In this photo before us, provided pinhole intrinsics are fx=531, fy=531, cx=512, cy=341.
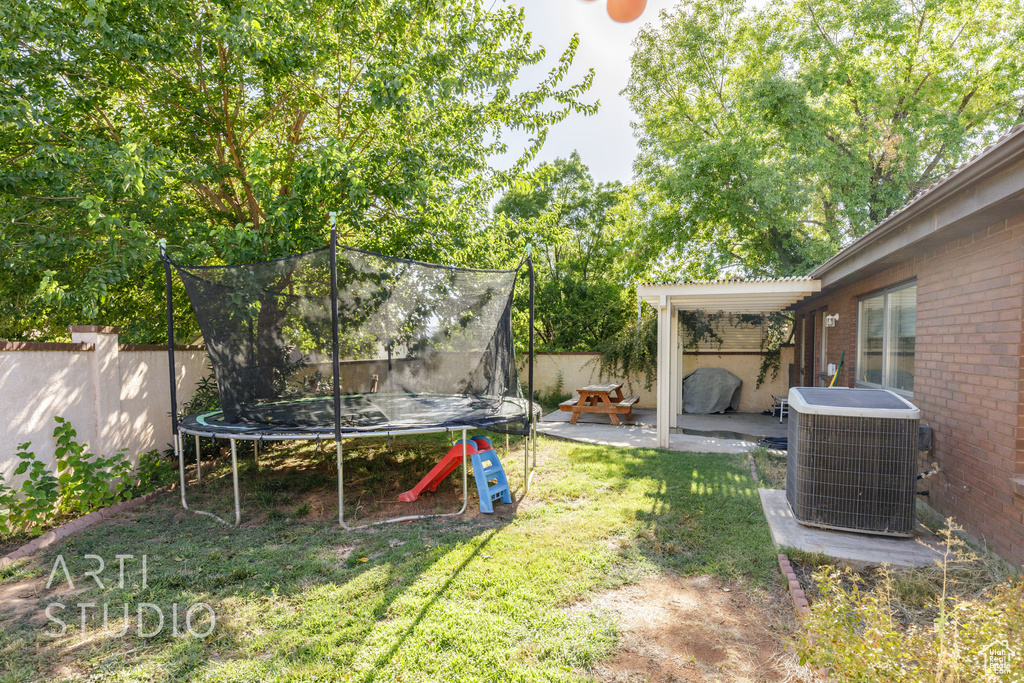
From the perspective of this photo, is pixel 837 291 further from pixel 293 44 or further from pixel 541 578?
pixel 293 44

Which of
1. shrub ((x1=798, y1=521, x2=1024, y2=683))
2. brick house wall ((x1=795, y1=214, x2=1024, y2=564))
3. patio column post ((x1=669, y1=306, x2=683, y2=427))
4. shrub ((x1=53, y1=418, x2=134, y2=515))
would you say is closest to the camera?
shrub ((x1=798, y1=521, x2=1024, y2=683))

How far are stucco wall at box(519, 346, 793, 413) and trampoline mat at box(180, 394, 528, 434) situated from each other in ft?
Result: 22.5

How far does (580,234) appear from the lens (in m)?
16.9

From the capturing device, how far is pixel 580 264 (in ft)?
53.6

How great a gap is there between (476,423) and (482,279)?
1.37m

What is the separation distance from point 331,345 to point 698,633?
11.2ft

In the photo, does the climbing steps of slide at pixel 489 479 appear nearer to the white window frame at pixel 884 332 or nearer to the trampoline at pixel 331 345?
the trampoline at pixel 331 345

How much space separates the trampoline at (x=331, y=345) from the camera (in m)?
4.40

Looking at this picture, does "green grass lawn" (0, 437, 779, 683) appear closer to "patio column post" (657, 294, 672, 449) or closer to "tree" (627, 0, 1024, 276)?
"patio column post" (657, 294, 672, 449)

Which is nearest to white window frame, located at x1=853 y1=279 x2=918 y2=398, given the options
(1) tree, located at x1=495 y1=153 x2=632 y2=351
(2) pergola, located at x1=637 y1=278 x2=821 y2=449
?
(2) pergola, located at x1=637 y1=278 x2=821 y2=449

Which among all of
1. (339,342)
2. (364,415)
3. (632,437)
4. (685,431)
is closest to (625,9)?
(339,342)

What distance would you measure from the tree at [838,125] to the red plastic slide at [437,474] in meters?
8.73

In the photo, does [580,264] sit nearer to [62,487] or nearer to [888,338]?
[888,338]

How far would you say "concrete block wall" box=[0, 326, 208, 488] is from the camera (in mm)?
3908
